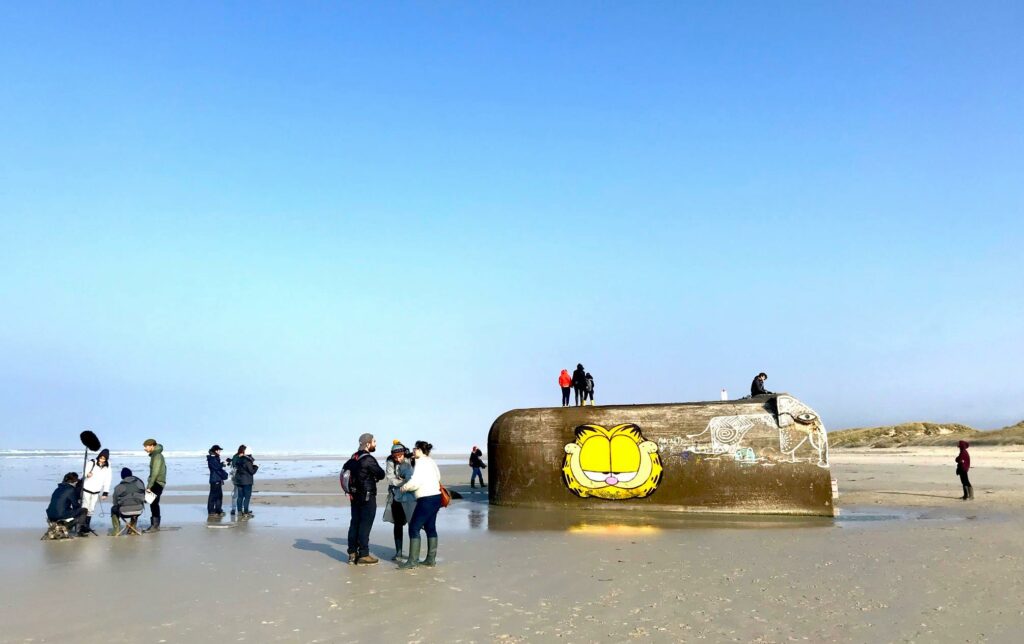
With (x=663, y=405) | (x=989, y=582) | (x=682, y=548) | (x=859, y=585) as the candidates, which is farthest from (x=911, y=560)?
(x=663, y=405)

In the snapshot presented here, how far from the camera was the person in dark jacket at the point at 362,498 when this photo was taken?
35.1 feet

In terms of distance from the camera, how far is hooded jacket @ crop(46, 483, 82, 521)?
45.9 feet

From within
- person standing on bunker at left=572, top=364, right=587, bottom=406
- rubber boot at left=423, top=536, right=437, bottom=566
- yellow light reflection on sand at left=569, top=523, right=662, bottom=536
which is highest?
person standing on bunker at left=572, top=364, right=587, bottom=406

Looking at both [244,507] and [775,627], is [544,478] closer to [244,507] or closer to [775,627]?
[244,507]

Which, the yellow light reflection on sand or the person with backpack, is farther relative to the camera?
the person with backpack

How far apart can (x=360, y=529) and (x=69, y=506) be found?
7.22 metres

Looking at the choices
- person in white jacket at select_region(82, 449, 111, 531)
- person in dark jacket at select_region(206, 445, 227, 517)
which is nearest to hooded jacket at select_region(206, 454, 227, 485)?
person in dark jacket at select_region(206, 445, 227, 517)

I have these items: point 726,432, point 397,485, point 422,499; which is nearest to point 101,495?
point 397,485

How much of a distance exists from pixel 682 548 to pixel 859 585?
3.51 metres

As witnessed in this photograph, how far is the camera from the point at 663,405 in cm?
1869

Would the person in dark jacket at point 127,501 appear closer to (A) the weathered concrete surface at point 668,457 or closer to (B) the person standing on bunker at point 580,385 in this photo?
(A) the weathered concrete surface at point 668,457

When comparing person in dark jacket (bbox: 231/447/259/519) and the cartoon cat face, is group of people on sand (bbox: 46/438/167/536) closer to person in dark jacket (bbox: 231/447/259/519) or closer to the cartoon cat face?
person in dark jacket (bbox: 231/447/259/519)

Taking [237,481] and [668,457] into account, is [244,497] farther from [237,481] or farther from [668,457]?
[668,457]

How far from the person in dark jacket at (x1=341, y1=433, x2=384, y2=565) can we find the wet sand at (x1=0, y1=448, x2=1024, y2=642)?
0.93 feet
